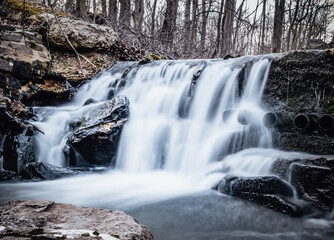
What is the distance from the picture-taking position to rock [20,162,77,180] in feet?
13.2

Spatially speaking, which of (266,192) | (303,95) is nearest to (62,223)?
(266,192)

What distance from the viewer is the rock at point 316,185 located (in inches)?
111

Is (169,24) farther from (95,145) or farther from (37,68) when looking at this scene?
(95,145)

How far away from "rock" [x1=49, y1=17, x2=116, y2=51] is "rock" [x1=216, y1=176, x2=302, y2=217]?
21.9 ft

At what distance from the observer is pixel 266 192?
3.04 metres

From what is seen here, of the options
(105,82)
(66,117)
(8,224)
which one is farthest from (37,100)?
(8,224)

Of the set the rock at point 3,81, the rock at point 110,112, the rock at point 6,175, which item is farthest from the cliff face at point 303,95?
the rock at point 3,81

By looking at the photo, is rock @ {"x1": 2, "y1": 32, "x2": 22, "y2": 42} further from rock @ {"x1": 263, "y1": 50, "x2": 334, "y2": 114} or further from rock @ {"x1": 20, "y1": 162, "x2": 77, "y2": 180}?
rock @ {"x1": 263, "y1": 50, "x2": 334, "y2": 114}

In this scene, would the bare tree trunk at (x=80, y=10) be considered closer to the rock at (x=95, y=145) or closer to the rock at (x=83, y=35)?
the rock at (x=83, y=35)

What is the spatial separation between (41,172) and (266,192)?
11.2 ft

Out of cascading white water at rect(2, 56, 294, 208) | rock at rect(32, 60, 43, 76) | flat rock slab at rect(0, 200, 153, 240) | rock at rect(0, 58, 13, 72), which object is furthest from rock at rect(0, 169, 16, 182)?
rock at rect(32, 60, 43, 76)

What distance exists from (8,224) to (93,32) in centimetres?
798

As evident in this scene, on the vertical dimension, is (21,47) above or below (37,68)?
above

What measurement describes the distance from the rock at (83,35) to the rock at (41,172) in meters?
4.89
